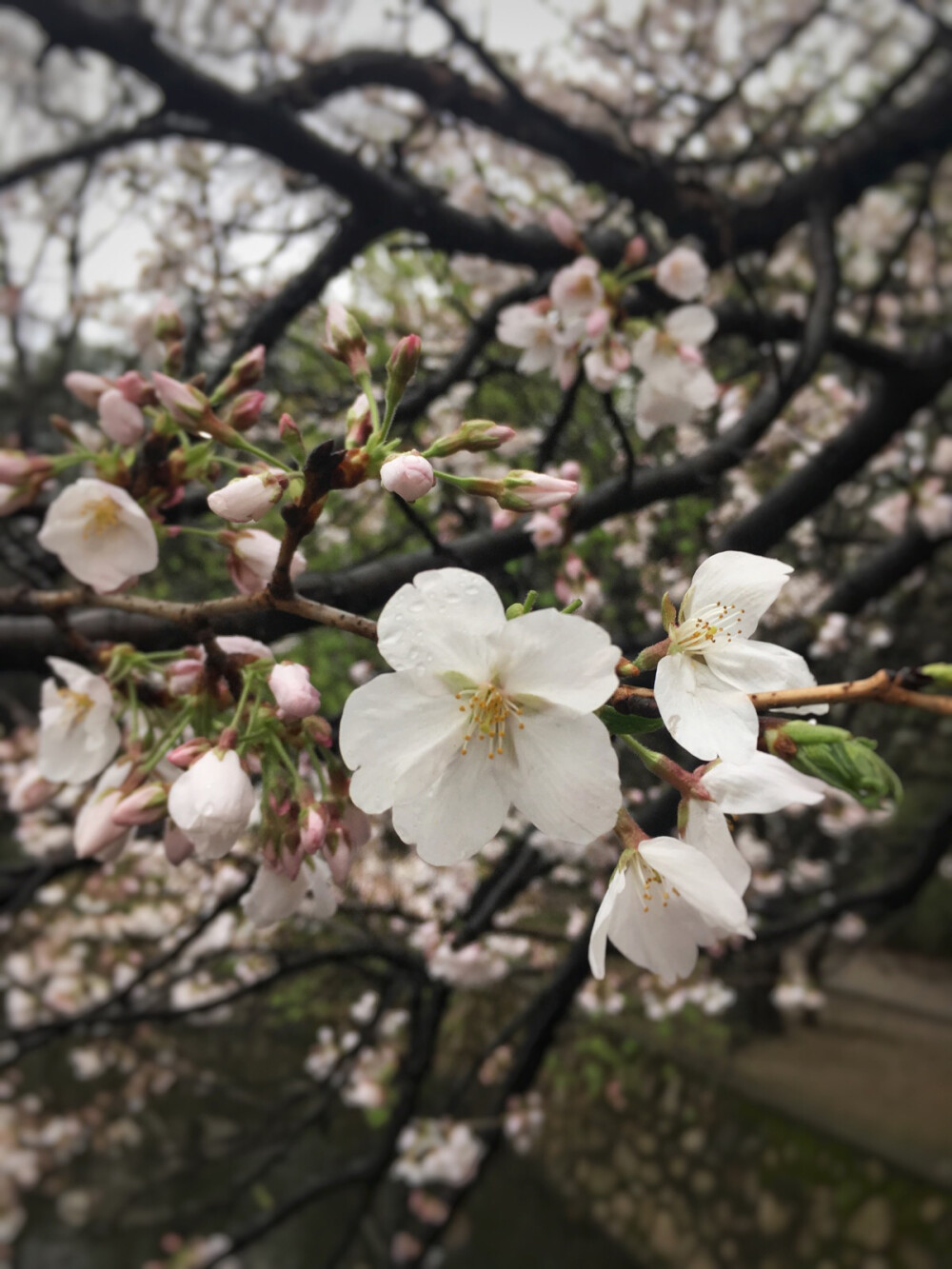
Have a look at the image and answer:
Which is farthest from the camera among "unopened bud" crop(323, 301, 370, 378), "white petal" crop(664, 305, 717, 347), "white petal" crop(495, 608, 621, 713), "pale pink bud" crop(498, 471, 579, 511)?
"white petal" crop(664, 305, 717, 347)

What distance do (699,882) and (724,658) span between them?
156 mm

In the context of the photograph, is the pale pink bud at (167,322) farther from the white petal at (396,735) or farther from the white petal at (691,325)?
the white petal at (691,325)

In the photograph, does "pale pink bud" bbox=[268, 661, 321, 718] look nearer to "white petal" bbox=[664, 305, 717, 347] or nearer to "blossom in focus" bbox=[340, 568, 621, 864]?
"blossom in focus" bbox=[340, 568, 621, 864]

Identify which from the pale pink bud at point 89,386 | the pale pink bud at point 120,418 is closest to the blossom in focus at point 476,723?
the pale pink bud at point 120,418

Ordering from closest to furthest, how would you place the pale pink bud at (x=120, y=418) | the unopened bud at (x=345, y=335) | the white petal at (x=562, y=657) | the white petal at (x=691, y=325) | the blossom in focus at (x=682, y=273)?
the white petal at (x=562, y=657), the unopened bud at (x=345, y=335), the pale pink bud at (x=120, y=418), the white petal at (x=691, y=325), the blossom in focus at (x=682, y=273)

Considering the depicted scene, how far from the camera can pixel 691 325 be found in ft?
4.85

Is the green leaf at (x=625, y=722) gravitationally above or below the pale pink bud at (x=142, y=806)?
above

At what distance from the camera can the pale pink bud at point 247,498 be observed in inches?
21.0

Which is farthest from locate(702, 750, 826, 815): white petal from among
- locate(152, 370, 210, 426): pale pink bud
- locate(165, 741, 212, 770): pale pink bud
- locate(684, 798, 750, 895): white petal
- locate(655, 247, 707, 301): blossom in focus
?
locate(655, 247, 707, 301): blossom in focus

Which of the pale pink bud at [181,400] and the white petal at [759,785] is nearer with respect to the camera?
the white petal at [759,785]

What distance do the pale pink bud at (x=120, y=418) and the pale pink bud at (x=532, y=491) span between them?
0.45 m

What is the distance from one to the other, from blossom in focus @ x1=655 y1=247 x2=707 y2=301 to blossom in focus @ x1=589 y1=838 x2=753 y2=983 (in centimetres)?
139

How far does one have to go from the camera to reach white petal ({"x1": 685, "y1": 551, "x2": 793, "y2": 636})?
54cm

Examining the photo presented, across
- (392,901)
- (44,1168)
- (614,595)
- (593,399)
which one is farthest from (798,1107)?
(44,1168)
